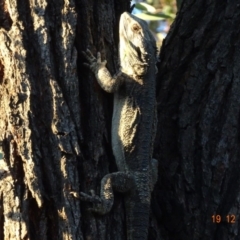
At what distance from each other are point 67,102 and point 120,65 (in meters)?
1.25

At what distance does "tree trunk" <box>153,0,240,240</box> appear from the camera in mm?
4398

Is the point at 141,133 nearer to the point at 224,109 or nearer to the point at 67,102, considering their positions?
the point at 224,109

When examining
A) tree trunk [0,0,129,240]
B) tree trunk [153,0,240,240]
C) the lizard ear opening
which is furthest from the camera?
the lizard ear opening

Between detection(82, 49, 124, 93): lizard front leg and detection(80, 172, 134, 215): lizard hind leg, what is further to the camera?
detection(82, 49, 124, 93): lizard front leg

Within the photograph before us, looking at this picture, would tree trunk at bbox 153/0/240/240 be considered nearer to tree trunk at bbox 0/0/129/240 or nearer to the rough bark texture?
the rough bark texture

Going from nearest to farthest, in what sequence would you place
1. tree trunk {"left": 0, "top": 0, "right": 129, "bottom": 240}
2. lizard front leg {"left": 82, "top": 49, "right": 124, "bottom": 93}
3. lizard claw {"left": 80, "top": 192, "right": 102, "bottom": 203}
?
tree trunk {"left": 0, "top": 0, "right": 129, "bottom": 240} → lizard claw {"left": 80, "top": 192, "right": 102, "bottom": 203} → lizard front leg {"left": 82, "top": 49, "right": 124, "bottom": 93}

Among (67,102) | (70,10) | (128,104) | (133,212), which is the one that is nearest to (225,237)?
(133,212)

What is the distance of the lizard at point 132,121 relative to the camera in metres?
4.09

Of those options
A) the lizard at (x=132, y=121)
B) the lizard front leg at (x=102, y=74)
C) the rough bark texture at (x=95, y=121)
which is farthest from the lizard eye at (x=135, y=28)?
the lizard front leg at (x=102, y=74)

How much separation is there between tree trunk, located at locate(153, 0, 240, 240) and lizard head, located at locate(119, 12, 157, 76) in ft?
0.68

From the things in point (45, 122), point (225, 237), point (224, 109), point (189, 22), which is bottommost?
point (225, 237)

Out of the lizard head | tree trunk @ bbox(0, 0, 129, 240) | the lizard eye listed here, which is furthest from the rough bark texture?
the lizard eye

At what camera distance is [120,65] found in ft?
16.2

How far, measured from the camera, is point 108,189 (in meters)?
4.06
